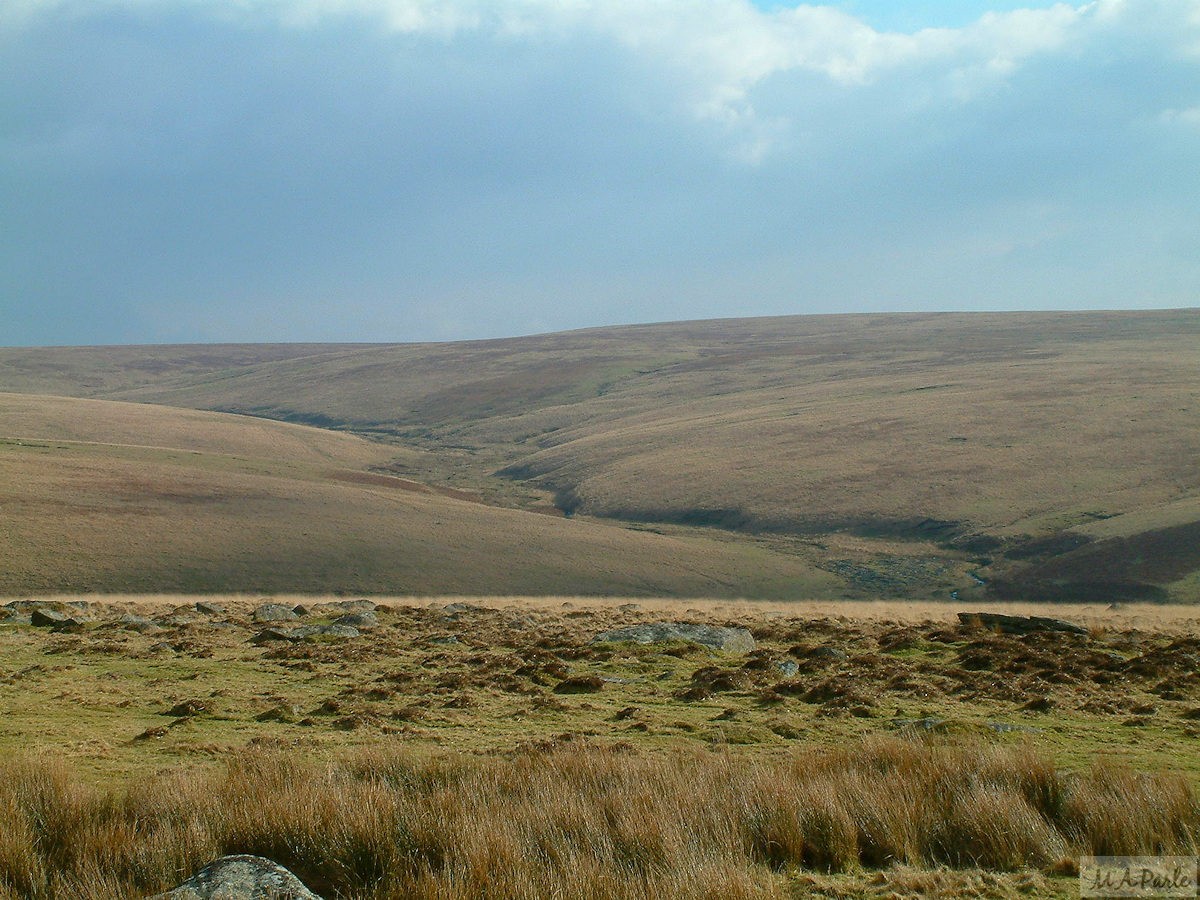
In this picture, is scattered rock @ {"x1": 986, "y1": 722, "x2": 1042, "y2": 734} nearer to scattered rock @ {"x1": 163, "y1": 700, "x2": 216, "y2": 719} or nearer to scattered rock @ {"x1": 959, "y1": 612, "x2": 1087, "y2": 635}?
scattered rock @ {"x1": 959, "y1": 612, "x2": 1087, "y2": 635}

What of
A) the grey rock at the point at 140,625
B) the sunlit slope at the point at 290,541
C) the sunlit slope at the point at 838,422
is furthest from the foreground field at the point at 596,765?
the sunlit slope at the point at 838,422

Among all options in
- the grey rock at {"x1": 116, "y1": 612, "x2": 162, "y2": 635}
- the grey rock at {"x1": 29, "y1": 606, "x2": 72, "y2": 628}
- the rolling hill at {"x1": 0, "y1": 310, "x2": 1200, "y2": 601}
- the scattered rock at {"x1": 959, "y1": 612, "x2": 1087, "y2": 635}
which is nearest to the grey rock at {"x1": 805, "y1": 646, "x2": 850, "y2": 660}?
the scattered rock at {"x1": 959, "y1": 612, "x2": 1087, "y2": 635}

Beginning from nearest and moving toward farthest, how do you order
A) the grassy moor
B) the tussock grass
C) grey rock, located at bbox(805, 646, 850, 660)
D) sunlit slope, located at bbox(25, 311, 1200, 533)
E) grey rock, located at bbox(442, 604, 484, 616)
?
the tussock grass < the grassy moor < grey rock, located at bbox(805, 646, 850, 660) < grey rock, located at bbox(442, 604, 484, 616) < sunlit slope, located at bbox(25, 311, 1200, 533)

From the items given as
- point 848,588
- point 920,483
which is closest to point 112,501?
point 848,588

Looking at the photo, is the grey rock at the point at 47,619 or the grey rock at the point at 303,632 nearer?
the grey rock at the point at 303,632

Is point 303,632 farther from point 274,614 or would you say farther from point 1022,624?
point 1022,624

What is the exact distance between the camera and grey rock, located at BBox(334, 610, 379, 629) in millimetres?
21481

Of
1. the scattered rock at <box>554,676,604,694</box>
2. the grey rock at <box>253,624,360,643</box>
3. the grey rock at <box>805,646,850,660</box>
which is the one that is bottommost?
the grey rock at <box>253,624,360,643</box>

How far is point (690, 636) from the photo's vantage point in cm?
1953

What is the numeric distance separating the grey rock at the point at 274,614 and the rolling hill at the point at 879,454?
1371 inches

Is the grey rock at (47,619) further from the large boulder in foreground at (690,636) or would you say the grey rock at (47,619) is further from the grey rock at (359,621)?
the large boulder in foreground at (690,636)

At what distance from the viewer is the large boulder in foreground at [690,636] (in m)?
19.0

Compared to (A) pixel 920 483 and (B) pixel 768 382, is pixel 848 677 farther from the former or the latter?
(B) pixel 768 382

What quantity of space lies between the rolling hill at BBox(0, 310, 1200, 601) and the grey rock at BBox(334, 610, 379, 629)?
34.3m
